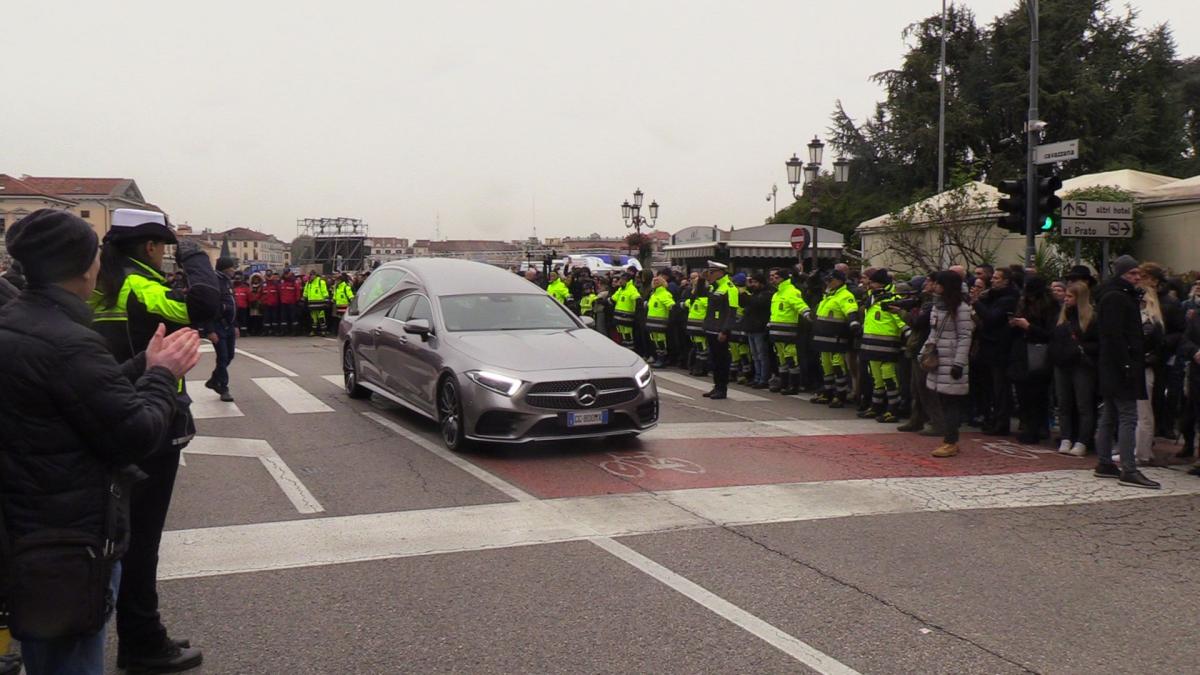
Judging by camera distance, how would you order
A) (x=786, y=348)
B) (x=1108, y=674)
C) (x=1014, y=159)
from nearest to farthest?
(x=1108, y=674)
(x=786, y=348)
(x=1014, y=159)

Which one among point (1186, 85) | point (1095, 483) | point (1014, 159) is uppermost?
point (1186, 85)

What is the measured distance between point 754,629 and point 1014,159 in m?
42.9

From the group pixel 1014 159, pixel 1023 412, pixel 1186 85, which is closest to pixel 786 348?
pixel 1023 412

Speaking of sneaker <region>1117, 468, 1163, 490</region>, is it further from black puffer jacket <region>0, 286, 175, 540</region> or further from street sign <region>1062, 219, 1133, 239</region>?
black puffer jacket <region>0, 286, 175, 540</region>

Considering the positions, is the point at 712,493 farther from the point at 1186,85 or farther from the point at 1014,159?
the point at 1186,85

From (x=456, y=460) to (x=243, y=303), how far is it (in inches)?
731

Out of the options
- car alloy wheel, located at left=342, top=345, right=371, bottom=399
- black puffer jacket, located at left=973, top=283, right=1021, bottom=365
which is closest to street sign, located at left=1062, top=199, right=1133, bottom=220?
black puffer jacket, located at left=973, top=283, right=1021, bottom=365

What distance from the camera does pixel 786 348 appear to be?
14.6 meters

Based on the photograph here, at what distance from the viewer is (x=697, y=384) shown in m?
15.9

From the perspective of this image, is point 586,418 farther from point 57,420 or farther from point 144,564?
point 57,420

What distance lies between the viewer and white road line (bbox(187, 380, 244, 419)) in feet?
37.8

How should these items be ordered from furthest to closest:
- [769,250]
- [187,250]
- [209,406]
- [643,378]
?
1. [769,250]
2. [209,406]
3. [643,378]
4. [187,250]

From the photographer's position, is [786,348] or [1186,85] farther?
[1186,85]

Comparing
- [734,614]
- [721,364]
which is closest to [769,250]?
[721,364]
